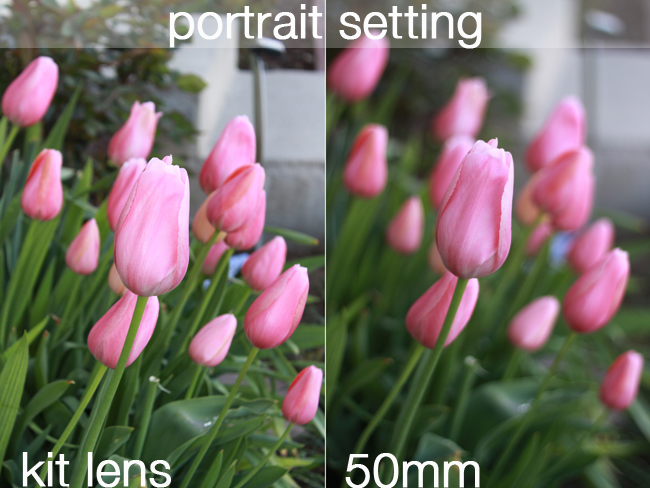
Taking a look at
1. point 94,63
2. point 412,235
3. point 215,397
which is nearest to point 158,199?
point 215,397

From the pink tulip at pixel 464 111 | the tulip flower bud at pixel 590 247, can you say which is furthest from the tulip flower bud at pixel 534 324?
the pink tulip at pixel 464 111

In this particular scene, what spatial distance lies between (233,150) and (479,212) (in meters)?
0.19

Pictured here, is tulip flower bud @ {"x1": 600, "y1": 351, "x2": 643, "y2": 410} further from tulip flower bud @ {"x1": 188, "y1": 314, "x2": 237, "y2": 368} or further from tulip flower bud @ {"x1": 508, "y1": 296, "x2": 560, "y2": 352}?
tulip flower bud @ {"x1": 188, "y1": 314, "x2": 237, "y2": 368}

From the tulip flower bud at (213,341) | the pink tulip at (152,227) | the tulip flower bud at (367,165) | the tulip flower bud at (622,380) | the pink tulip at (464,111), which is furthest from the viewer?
the pink tulip at (464,111)

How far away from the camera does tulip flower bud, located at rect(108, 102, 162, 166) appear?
44cm

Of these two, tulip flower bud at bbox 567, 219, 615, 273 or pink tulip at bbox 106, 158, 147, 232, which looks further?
tulip flower bud at bbox 567, 219, 615, 273

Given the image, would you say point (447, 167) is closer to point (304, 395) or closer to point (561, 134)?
point (561, 134)

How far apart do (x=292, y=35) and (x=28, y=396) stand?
0.36 metres

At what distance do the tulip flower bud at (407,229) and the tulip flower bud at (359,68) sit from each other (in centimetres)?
18

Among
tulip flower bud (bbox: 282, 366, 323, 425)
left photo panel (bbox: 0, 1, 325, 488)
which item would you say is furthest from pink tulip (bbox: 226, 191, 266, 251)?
tulip flower bud (bbox: 282, 366, 323, 425)

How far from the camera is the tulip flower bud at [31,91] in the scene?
45 cm

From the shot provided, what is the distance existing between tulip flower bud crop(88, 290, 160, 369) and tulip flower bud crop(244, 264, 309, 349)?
65 millimetres

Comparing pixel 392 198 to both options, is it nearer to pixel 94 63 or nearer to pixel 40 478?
pixel 94 63

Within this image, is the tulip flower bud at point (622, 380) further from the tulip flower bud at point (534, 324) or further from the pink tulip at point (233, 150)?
the pink tulip at point (233, 150)
